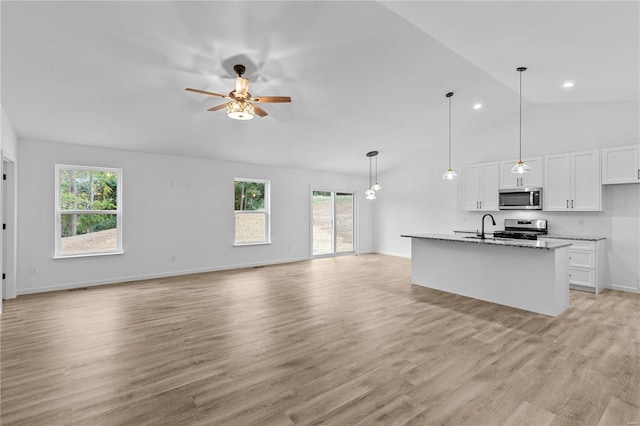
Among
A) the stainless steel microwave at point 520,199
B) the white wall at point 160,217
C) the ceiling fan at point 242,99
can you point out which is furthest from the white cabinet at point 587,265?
the white wall at point 160,217

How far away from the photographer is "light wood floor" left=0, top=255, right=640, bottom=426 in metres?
2.03

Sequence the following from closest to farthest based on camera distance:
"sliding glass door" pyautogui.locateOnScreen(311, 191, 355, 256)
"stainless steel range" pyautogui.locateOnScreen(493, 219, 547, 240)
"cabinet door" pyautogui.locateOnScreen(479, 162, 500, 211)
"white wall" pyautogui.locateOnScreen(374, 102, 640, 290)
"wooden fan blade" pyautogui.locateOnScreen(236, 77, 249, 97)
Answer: "wooden fan blade" pyautogui.locateOnScreen(236, 77, 249, 97), "white wall" pyautogui.locateOnScreen(374, 102, 640, 290), "stainless steel range" pyautogui.locateOnScreen(493, 219, 547, 240), "cabinet door" pyautogui.locateOnScreen(479, 162, 500, 211), "sliding glass door" pyautogui.locateOnScreen(311, 191, 355, 256)

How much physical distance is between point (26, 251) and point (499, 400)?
6539 mm

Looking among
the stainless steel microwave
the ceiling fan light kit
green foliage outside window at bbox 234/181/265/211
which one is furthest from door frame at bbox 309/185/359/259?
the ceiling fan light kit

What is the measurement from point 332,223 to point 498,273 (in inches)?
200

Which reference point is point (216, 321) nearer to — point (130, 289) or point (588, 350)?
point (130, 289)

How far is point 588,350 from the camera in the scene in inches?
114

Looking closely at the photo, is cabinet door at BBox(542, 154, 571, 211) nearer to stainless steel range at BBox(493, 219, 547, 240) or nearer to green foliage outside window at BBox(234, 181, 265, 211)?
stainless steel range at BBox(493, 219, 547, 240)

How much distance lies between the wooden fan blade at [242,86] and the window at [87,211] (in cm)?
390

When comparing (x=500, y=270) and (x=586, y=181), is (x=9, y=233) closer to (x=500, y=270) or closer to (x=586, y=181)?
(x=500, y=270)

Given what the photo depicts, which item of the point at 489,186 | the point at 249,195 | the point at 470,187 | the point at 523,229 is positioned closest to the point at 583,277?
the point at 523,229

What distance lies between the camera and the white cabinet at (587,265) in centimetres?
493

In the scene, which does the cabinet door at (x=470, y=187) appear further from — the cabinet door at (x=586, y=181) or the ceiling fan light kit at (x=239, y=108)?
the ceiling fan light kit at (x=239, y=108)

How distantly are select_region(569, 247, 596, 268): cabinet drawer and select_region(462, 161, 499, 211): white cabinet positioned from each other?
1552 millimetres
